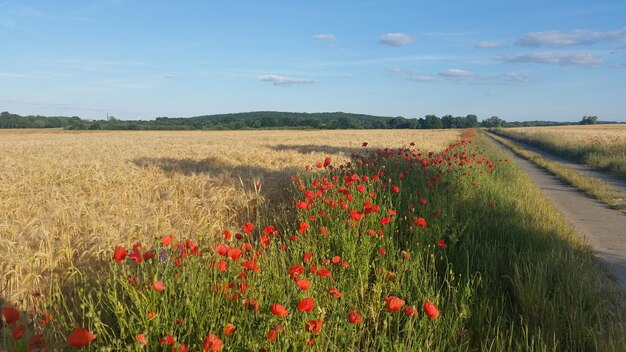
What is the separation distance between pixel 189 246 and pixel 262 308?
0.57 metres

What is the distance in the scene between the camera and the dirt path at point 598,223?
5773 millimetres

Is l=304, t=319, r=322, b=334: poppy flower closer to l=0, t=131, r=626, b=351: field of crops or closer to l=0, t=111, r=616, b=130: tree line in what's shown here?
l=0, t=131, r=626, b=351: field of crops

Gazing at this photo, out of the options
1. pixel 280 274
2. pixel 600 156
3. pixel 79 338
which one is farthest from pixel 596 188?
pixel 79 338

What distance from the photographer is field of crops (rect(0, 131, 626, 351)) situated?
238 centimetres

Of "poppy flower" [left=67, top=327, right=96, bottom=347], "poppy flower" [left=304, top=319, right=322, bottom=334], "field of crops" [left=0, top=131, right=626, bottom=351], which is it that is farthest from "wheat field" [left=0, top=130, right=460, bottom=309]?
"poppy flower" [left=304, top=319, right=322, bottom=334]

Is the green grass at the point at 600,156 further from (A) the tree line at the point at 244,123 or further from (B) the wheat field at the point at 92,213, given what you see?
(A) the tree line at the point at 244,123

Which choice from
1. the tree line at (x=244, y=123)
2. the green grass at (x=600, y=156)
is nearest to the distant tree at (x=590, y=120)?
the tree line at (x=244, y=123)

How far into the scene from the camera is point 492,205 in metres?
6.30

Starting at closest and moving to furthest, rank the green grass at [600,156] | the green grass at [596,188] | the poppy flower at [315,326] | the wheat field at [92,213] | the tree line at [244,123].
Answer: the poppy flower at [315,326] → the wheat field at [92,213] → the green grass at [596,188] → the green grass at [600,156] → the tree line at [244,123]

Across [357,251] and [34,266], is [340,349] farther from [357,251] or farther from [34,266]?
[34,266]

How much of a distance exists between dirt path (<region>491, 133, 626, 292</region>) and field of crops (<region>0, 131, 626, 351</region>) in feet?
1.54

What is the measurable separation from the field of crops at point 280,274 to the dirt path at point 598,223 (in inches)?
18.5

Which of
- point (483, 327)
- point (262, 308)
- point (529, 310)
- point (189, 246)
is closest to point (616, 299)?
point (529, 310)

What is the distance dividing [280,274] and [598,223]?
7.14 metres
